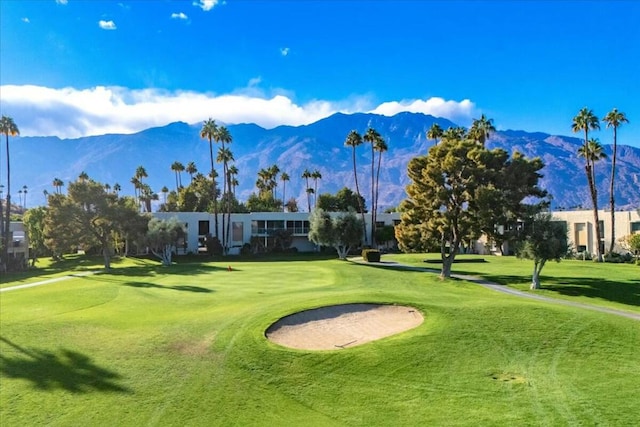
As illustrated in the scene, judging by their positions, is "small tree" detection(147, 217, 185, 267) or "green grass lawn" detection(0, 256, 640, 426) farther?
"small tree" detection(147, 217, 185, 267)

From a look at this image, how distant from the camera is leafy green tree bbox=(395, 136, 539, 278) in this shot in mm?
36812

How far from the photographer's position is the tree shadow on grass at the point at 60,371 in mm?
14383

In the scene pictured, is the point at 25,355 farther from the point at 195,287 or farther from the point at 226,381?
the point at 195,287

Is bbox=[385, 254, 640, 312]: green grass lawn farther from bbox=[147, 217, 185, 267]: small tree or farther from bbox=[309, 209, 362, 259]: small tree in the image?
bbox=[147, 217, 185, 267]: small tree

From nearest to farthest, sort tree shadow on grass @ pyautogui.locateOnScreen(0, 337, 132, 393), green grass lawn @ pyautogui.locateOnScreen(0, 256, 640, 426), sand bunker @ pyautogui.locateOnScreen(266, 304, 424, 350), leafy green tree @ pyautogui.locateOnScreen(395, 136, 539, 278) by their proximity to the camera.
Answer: green grass lawn @ pyautogui.locateOnScreen(0, 256, 640, 426) < tree shadow on grass @ pyautogui.locateOnScreen(0, 337, 132, 393) < sand bunker @ pyautogui.locateOnScreen(266, 304, 424, 350) < leafy green tree @ pyautogui.locateOnScreen(395, 136, 539, 278)

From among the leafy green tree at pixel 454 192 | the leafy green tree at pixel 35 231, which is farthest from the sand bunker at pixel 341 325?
the leafy green tree at pixel 35 231

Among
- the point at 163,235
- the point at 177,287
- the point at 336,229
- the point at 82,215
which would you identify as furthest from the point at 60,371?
the point at 336,229

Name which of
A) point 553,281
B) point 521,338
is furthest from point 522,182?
point 521,338

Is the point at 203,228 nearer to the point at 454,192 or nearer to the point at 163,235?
the point at 163,235

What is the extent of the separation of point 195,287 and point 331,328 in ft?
57.1

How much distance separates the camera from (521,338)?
55.2 feet

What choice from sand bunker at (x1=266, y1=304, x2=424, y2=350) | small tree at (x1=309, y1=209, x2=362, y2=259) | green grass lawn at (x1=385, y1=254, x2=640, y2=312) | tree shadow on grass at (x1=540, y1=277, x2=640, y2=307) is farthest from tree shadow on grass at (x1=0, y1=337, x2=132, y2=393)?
small tree at (x1=309, y1=209, x2=362, y2=259)

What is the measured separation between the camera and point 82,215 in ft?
178

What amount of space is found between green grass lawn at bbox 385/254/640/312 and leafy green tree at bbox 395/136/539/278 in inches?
208
